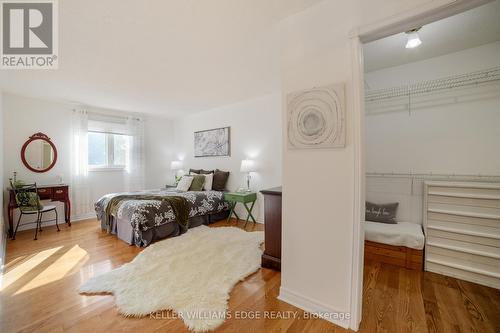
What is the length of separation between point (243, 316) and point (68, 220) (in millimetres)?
4119

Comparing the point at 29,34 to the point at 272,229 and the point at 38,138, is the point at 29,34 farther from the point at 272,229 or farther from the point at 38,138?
the point at 272,229

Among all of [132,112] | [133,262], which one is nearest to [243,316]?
[133,262]

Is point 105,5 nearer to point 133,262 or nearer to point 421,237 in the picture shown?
point 133,262

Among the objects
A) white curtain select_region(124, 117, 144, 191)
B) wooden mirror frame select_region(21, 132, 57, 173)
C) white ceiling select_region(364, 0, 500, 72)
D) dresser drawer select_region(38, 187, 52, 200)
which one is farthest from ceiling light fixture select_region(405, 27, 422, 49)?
wooden mirror frame select_region(21, 132, 57, 173)

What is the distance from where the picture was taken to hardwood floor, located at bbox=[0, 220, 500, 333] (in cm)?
148

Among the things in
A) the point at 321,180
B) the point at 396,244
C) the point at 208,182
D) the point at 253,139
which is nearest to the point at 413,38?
the point at 321,180

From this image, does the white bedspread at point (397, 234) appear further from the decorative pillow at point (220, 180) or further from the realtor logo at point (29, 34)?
the realtor logo at point (29, 34)

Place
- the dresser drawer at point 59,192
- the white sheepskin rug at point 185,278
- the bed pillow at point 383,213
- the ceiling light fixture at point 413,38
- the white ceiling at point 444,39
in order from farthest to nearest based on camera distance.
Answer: the dresser drawer at point 59,192
the bed pillow at point 383,213
the ceiling light fixture at point 413,38
the white ceiling at point 444,39
the white sheepskin rug at point 185,278

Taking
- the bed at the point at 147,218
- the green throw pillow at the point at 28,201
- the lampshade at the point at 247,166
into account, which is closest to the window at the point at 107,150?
the green throw pillow at the point at 28,201

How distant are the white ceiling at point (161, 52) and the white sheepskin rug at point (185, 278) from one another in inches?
93.7

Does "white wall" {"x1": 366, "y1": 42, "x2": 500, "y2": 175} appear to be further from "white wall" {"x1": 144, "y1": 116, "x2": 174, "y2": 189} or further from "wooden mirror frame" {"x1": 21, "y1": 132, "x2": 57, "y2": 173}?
"wooden mirror frame" {"x1": 21, "y1": 132, "x2": 57, "y2": 173}

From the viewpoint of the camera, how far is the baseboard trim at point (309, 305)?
1.49 m

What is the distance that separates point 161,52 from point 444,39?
299 centimetres

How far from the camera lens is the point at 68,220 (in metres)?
3.92
